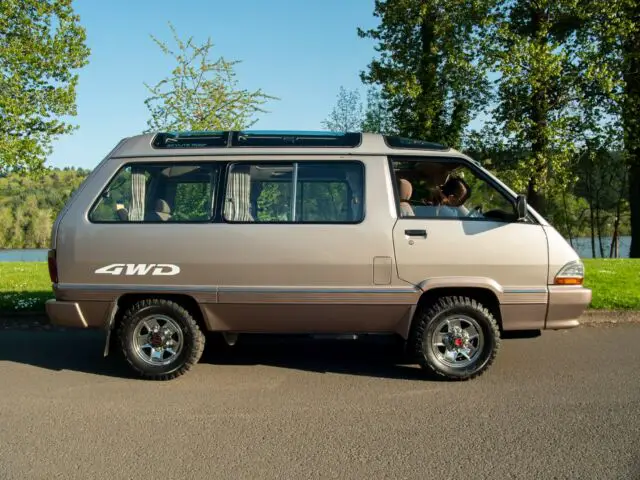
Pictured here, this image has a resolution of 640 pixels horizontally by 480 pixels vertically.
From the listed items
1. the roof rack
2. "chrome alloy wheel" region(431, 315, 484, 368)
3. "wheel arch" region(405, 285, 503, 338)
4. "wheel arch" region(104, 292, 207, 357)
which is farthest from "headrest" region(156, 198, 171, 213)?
"chrome alloy wheel" region(431, 315, 484, 368)

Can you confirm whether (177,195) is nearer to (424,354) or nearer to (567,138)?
(424,354)

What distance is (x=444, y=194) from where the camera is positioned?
579cm

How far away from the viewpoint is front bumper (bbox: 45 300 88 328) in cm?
530

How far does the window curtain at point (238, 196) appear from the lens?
5324 mm

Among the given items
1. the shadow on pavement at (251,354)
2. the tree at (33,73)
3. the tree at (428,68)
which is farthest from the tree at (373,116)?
the shadow on pavement at (251,354)

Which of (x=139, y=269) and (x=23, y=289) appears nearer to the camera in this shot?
(x=139, y=269)

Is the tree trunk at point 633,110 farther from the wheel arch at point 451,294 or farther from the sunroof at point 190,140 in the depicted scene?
the sunroof at point 190,140

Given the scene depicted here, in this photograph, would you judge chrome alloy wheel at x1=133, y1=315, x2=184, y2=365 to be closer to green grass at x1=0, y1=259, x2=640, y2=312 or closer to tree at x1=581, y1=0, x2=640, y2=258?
green grass at x1=0, y1=259, x2=640, y2=312

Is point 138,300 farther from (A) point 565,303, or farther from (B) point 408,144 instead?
(A) point 565,303

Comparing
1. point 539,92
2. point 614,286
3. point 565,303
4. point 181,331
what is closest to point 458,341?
point 565,303

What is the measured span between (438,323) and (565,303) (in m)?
1.16

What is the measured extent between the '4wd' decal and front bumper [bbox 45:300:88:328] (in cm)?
41

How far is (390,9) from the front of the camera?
22.5 metres

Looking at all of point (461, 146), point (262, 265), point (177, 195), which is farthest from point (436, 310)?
point (461, 146)
